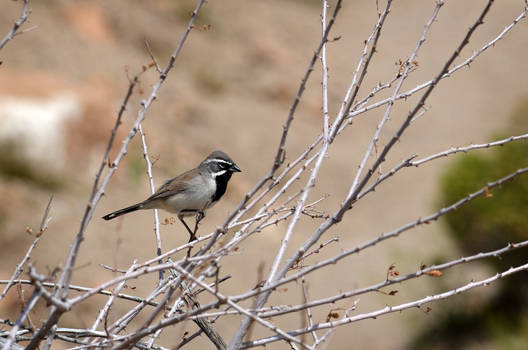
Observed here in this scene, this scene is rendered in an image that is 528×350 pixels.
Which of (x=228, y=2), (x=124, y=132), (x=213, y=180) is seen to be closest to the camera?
(x=213, y=180)

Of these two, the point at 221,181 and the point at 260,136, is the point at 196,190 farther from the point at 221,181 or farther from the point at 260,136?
the point at 260,136

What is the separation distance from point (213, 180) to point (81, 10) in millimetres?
15410

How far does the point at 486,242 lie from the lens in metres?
11.1

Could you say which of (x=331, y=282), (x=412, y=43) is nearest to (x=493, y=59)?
(x=412, y=43)

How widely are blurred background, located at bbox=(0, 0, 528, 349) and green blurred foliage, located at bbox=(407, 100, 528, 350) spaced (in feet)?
0.09

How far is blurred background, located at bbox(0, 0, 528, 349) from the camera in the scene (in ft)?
35.7

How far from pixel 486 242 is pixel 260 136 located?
25.4 feet

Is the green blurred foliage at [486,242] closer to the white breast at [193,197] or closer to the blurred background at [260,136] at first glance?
the blurred background at [260,136]

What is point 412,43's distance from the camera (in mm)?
23219

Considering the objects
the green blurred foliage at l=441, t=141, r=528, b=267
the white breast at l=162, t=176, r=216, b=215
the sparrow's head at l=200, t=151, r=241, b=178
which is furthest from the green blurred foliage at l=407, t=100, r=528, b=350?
the white breast at l=162, t=176, r=216, b=215

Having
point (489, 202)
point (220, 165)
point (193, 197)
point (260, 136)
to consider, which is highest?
point (260, 136)

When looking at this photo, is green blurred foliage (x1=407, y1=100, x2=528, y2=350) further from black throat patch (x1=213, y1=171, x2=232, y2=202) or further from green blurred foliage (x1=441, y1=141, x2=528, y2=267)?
black throat patch (x1=213, y1=171, x2=232, y2=202)

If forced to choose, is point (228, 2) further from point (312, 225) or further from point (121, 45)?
point (312, 225)

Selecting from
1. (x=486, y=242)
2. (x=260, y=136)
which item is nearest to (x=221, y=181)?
(x=486, y=242)
